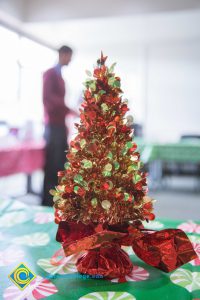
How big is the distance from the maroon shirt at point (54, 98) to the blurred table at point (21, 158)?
364 millimetres

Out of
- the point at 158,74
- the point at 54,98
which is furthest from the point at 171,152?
the point at 158,74

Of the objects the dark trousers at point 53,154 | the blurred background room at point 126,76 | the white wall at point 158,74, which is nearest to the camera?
the dark trousers at point 53,154

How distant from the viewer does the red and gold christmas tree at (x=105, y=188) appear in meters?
0.76

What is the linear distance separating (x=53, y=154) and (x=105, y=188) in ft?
7.41

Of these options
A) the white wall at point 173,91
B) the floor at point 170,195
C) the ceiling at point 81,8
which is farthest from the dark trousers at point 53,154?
the white wall at point 173,91

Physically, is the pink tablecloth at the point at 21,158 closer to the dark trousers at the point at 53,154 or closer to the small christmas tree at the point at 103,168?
the dark trousers at the point at 53,154

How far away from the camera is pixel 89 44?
6898 mm

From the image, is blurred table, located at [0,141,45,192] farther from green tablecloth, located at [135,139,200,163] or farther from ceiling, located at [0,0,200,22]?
ceiling, located at [0,0,200,22]

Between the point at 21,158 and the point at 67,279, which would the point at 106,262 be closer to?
the point at 67,279

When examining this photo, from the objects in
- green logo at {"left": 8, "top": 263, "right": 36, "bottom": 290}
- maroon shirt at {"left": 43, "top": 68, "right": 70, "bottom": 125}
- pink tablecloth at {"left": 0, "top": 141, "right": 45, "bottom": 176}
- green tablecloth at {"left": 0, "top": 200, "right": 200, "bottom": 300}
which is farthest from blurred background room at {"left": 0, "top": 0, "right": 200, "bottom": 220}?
green logo at {"left": 8, "top": 263, "right": 36, "bottom": 290}

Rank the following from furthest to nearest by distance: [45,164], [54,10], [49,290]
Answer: [54,10]
[45,164]
[49,290]

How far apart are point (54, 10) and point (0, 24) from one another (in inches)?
27.9

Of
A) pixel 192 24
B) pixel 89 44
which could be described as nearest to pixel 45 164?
pixel 192 24

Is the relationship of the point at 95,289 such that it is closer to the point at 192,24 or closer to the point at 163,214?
the point at 163,214
